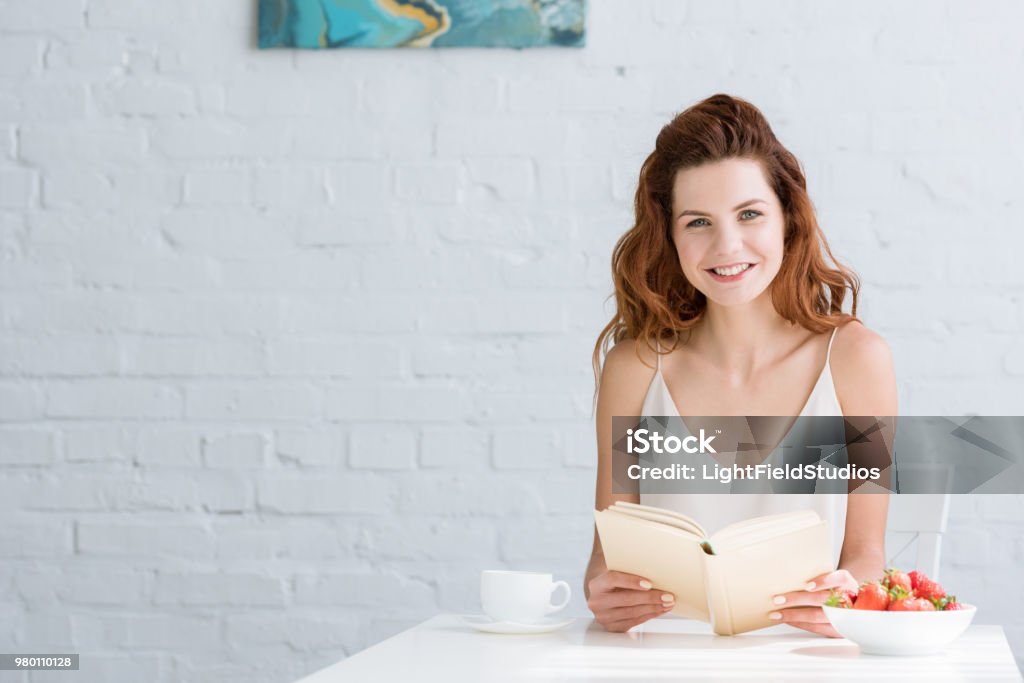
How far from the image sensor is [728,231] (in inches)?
67.6

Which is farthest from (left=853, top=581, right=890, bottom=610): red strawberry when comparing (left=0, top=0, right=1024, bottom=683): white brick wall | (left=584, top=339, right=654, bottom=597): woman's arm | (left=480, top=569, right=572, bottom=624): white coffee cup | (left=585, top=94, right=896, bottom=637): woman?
(left=0, top=0, right=1024, bottom=683): white brick wall

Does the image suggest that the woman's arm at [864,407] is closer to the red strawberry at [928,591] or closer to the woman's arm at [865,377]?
the woman's arm at [865,377]

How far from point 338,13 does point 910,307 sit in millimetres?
1339

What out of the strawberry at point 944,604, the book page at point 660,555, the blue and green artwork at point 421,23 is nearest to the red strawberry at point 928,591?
the strawberry at point 944,604

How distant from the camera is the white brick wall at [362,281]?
7.47 ft

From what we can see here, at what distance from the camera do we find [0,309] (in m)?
2.41

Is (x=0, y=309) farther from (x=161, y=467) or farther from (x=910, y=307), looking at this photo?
(x=910, y=307)

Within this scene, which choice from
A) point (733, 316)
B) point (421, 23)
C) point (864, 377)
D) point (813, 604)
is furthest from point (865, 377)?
point (421, 23)

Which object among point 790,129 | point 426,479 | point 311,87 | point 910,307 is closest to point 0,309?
point 311,87

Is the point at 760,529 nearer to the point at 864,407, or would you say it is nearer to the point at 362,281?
the point at 864,407

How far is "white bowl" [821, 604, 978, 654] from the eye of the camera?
115 cm

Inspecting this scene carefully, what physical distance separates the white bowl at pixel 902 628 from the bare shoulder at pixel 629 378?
820 mm

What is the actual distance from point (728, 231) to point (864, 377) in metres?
0.35

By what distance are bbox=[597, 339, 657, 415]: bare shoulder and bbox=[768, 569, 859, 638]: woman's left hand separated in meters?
0.71
